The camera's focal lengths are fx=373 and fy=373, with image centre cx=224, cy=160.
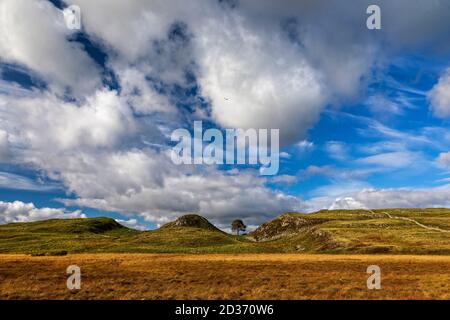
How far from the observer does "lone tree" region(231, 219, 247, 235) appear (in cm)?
18150

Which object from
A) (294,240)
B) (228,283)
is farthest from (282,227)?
(228,283)

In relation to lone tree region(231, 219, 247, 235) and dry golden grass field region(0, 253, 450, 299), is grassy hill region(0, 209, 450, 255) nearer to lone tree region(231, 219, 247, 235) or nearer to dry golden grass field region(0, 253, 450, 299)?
lone tree region(231, 219, 247, 235)

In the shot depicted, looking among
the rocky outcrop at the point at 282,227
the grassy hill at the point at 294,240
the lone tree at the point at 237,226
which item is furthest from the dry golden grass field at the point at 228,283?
the lone tree at the point at 237,226

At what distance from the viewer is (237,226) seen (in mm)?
182250

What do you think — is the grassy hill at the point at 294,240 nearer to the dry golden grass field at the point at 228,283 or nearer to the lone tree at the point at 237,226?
the lone tree at the point at 237,226

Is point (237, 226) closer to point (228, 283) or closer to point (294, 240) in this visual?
point (294, 240)

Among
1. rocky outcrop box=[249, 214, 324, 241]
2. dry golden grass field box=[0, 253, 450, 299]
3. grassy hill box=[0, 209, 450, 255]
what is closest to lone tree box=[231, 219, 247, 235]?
grassy hill box=[0, 209, 450, 255]

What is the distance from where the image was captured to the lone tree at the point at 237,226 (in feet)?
595

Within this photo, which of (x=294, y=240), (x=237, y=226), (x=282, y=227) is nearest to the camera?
(x=294, y=240)

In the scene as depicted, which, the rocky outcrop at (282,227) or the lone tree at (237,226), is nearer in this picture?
the rocky outcrop at (282,227)

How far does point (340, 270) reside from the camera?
44.3m

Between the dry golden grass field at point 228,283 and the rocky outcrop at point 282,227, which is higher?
the rocky outcrop at point 282,227
